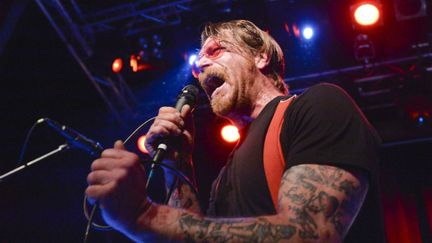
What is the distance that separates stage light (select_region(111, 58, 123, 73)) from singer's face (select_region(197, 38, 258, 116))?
379 cm

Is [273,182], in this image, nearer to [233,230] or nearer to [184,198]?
[233,230]

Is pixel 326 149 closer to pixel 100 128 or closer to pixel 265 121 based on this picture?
pixel 265 121

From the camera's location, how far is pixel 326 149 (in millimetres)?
1593

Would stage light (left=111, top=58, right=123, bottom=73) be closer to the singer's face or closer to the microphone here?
the singer's face

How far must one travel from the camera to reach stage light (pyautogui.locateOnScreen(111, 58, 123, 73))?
6277 mm

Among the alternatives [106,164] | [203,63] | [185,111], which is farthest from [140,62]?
[106,164]

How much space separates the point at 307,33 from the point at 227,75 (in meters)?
3.69

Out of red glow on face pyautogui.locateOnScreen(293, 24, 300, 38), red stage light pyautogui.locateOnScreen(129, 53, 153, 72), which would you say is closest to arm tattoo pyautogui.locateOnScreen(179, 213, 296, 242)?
red glow on face pyautogui.locateOnScreen(293, 24, 300, 38)

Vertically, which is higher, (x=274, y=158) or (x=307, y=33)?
(x=307, y=33)

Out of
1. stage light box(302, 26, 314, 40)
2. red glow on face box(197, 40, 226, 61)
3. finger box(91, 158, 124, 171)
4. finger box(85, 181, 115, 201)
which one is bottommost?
finger box(85, 181, 115, 201)

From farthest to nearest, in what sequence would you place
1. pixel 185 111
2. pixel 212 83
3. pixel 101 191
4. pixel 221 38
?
pixel 221 38 → pixel 212 83 → pixel 185 111 → pixel 101 191

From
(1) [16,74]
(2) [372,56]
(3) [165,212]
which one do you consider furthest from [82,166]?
(3) [165,212]

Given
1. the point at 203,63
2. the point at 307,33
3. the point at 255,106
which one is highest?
the point at 307,33

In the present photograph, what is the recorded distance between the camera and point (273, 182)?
1809 millimetres
